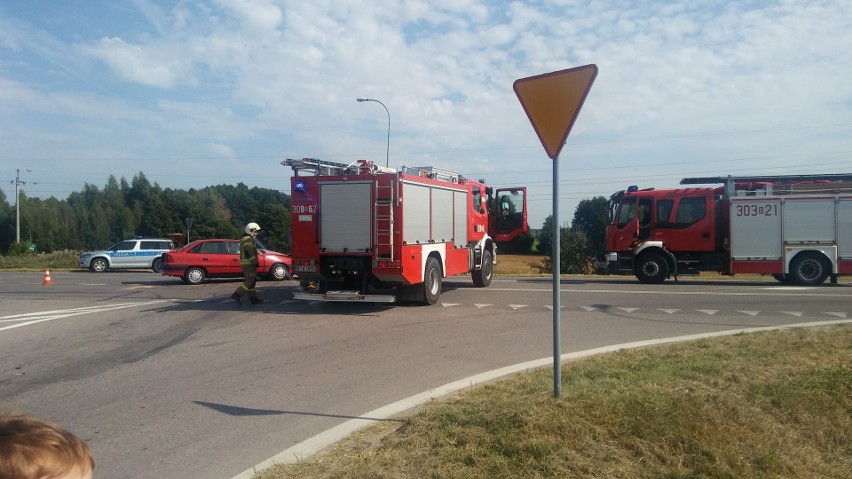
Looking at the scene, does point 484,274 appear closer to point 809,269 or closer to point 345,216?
point 345,216

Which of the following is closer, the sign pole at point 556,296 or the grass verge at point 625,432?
the grass verge at point 625,432

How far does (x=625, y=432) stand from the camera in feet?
15.0

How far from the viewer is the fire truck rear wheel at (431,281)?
14.0 m

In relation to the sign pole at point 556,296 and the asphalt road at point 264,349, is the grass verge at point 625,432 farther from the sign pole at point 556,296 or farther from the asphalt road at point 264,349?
the asphalt road at point 264,349

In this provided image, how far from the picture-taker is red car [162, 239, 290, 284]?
21094 millimetres

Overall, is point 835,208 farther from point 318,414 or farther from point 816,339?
point 318,414

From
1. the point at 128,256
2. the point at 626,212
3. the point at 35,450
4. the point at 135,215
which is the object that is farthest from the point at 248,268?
the point at 135,215

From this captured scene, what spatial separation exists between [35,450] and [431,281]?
42.3ft

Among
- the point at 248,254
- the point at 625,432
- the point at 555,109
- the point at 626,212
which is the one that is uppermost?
the point at 555,109

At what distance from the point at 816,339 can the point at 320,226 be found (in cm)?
917

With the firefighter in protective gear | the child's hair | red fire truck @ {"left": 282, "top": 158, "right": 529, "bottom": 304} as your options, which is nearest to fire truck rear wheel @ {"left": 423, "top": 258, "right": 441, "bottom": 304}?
red fire truck @ {"left": 282, "top": 158, "right": 529, "bottom": 304}

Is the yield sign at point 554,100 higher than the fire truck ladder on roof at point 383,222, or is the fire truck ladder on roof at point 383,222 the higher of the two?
the yield sign at point 554,100

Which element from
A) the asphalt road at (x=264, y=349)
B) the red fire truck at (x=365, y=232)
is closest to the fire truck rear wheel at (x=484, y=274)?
the asphalt road at (x=264, y=349)

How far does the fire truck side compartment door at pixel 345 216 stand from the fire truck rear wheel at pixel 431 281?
1585mm
